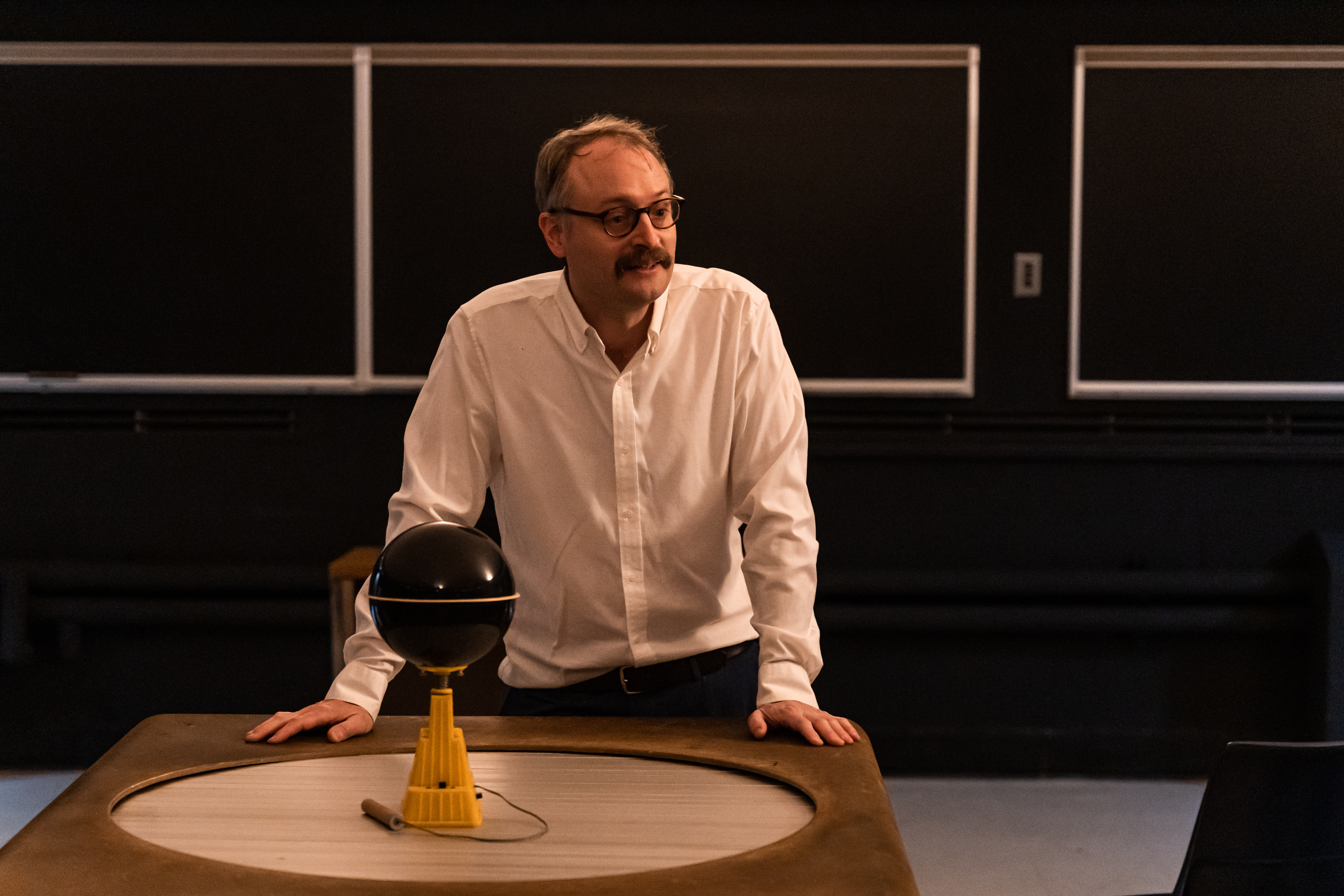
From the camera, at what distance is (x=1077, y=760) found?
3.90m

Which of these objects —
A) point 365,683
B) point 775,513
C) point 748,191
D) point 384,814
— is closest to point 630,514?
point 775,513

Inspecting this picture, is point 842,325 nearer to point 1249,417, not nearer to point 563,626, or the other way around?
point 1249,417

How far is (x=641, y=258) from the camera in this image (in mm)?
1886

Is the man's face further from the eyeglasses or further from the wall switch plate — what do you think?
the wall switch plate

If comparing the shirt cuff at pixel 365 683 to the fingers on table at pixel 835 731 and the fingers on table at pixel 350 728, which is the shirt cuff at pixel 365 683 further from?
the fingers on table at pixel 835 731

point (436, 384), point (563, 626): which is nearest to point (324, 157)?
point (436, 384)

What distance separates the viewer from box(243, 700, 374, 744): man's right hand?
1566mm

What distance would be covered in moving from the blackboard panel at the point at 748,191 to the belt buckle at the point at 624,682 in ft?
6.58

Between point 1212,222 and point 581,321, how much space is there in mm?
2605

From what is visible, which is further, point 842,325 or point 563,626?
point 842,325

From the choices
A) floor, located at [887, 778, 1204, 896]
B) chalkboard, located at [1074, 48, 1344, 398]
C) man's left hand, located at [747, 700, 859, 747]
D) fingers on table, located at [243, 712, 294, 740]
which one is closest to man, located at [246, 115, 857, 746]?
man's left hand, located at [747, 700, 859, 747]

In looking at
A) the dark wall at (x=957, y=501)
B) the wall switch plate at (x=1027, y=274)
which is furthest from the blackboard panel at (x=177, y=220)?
the wall switch plate at (x=1027, y=274)

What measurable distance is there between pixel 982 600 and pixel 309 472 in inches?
86.4

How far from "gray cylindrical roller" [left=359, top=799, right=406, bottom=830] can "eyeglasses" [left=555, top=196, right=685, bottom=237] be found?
3.13 ft
